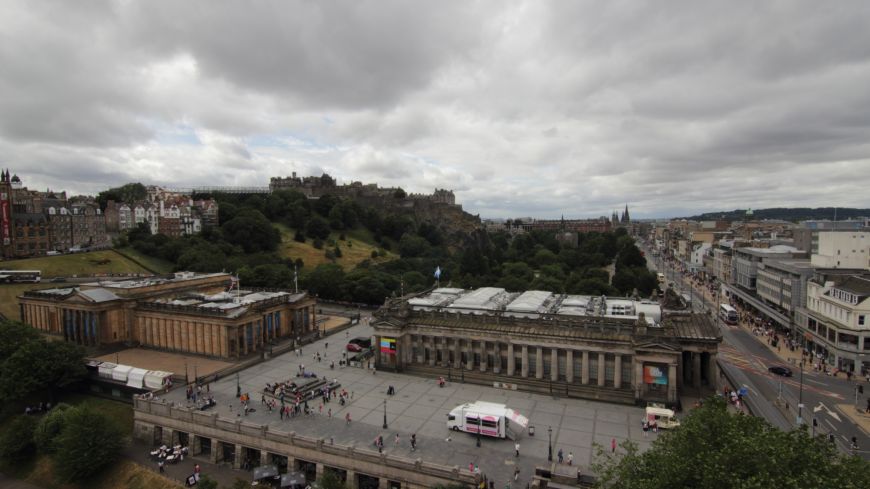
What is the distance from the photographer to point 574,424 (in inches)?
1641

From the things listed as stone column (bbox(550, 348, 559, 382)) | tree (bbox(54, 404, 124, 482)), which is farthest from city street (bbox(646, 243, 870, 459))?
tree (bbox(54, 404, 124, 482))

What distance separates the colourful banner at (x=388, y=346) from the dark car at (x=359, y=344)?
8318 mm

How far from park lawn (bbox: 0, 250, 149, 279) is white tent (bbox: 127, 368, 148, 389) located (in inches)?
2151

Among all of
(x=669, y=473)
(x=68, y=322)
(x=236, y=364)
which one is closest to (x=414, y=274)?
(x=236, y=364)

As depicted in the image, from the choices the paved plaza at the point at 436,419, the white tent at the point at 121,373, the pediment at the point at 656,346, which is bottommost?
the paved plaza at the point at 436,419

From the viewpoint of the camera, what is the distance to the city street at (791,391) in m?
41.2

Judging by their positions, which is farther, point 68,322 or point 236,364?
point 68,322

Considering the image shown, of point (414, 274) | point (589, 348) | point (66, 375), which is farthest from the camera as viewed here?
point (414, 274)

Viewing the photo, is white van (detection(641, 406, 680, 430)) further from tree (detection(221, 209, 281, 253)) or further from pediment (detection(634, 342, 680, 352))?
tree (detection(221, 209, 281, 253))

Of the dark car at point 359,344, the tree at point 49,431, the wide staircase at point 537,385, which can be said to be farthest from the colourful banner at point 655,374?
the tree at point 49,431

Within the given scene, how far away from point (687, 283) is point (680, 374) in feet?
308

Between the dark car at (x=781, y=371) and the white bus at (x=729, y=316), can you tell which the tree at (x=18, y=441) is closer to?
the dark car at (x=781, y=371)

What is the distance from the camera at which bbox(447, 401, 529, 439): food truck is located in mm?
38719

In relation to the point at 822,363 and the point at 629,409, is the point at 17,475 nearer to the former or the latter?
the point at 629,409
